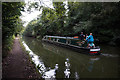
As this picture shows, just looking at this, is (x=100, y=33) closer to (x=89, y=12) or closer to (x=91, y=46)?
(x=89, y=12)

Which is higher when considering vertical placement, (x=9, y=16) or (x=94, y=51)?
(x=9, y=16)

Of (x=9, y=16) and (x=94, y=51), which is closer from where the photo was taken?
(x=9, y=16)

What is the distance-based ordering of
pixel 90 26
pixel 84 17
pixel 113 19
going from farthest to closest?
pixel 84 17
pixel 90 26
pixel 113 19

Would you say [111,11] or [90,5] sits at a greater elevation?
[90,5]

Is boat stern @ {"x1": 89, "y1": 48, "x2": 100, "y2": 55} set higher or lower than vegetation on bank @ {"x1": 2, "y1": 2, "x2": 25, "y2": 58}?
lower

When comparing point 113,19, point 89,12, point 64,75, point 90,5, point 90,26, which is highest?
point 90,5

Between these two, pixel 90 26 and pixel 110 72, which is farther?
pixel 90 26

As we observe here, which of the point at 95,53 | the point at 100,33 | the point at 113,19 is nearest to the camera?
the point at 95,53

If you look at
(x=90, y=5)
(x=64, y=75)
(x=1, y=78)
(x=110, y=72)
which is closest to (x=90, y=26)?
(x=90, y=5)

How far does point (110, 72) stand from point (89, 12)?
40.9 feet

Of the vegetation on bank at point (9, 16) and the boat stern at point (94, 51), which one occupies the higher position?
the vegetation on bank at point (9, 16)

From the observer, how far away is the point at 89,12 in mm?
15406

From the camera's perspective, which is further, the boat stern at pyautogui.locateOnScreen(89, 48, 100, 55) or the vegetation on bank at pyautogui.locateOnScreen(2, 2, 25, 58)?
the boat stern at pyautogui.locateOnScreen(89, 48, 100, 55)

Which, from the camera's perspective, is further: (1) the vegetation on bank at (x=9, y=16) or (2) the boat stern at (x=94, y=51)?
(2) the boat stern at (x=94, y=51)
